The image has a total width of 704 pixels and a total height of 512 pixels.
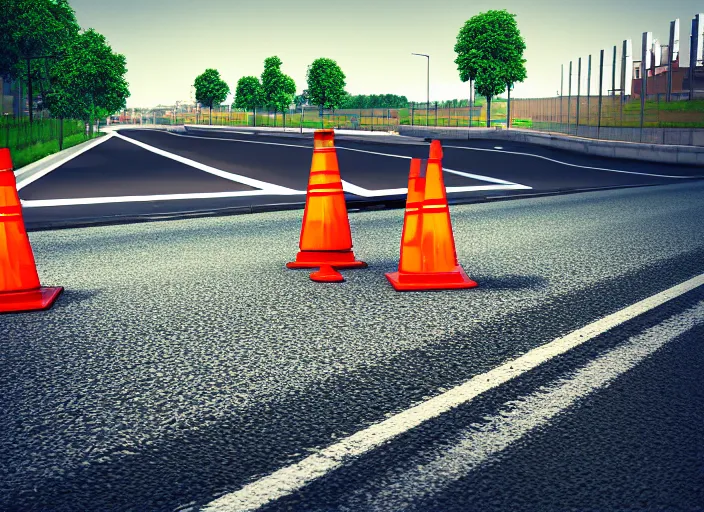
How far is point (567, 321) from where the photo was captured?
6.19 meters

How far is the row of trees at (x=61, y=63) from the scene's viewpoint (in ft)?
244

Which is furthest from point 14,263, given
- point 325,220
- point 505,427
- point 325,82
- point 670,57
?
point 325,82

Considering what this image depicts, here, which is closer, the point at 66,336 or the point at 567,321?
the point at 66,336

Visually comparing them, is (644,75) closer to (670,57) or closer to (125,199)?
(670,57)

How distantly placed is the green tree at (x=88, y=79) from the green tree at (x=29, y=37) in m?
12.2

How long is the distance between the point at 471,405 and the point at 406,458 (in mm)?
781

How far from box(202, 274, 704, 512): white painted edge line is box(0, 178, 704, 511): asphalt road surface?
0.04ft

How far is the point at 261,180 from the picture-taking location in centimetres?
2000

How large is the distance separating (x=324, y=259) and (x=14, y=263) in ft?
9.41

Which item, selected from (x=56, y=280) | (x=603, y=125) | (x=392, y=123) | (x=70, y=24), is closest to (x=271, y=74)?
(x=70, y=24)

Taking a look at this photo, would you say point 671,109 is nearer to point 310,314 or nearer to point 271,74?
point 310,314

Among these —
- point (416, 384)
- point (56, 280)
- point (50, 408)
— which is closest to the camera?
point (50, 408)

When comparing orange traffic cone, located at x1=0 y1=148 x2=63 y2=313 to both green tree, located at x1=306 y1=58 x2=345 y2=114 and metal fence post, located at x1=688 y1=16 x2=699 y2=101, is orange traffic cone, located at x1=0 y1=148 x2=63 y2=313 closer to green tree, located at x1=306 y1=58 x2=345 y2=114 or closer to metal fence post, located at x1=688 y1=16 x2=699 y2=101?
metal fence post, located at x1=688 y1=16 x2=699 y2=101

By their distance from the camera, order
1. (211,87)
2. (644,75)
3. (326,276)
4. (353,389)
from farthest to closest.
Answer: (211,87), (644,75), (326,276), (353,389)
